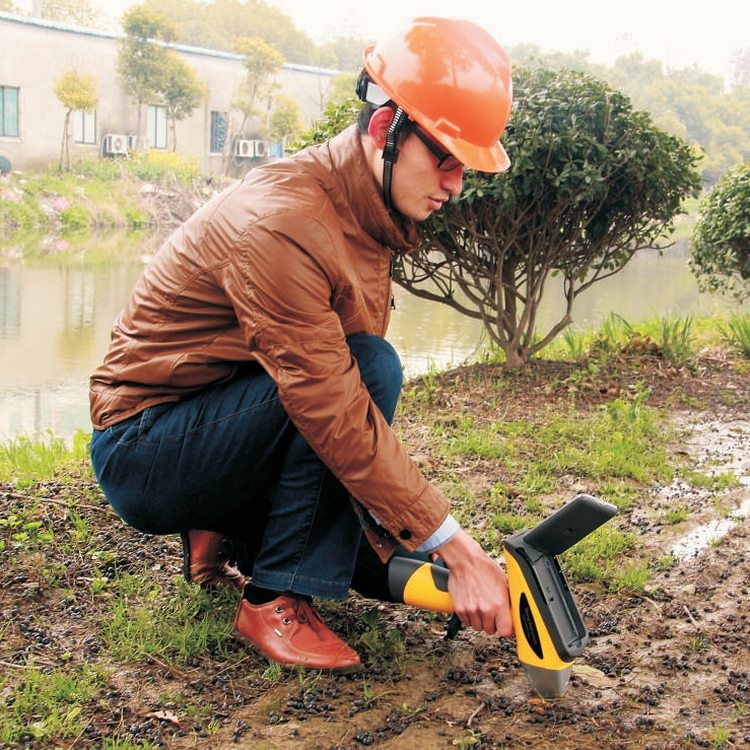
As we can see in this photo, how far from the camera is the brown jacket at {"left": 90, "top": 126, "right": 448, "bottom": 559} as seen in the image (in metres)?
1.82

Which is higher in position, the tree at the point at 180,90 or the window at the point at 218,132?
the tree at the point at 180,90

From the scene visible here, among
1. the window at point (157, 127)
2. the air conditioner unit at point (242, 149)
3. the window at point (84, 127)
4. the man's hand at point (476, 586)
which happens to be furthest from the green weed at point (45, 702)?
the air conditioner unit at point (242, 149)

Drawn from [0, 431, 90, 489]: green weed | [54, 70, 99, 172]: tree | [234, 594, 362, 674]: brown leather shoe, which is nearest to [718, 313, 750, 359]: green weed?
[0, 431, 90, 489]: green weed

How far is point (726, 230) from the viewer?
5.91 meters

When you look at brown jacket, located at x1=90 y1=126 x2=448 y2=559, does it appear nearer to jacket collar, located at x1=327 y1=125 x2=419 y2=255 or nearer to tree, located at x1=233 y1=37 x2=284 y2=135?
jacket collar, located at x1=327 y1=125 x2=419 y2=255

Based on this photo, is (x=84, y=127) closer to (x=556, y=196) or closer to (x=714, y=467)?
(x=556, y=196)

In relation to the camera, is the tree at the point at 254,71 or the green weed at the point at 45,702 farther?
the tree at the point at 254,71

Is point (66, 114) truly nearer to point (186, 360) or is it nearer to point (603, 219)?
point (603, 219)

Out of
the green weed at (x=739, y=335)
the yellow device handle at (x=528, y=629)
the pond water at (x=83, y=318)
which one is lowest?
the pond water at (x=83, y=318)

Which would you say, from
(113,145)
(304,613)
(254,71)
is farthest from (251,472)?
(254,71)

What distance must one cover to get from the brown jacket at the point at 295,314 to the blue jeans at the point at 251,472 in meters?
0.06

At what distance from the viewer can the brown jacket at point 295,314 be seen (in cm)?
182

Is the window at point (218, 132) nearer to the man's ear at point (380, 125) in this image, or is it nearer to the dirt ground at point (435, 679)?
the dirt ground at point (435, 679)

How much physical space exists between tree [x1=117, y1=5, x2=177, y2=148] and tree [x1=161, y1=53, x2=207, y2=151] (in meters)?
0.16
